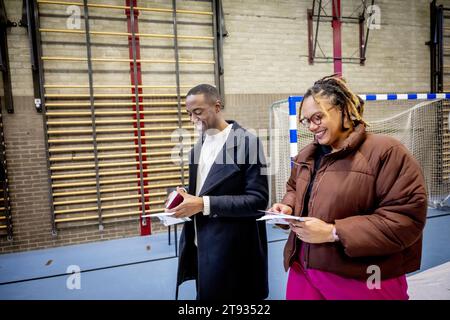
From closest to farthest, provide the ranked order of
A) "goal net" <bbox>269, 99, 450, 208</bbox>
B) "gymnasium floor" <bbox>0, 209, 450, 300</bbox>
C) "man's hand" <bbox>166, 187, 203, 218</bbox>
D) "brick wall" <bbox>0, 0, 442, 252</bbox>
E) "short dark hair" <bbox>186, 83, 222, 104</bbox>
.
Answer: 1. "man's hand" <bbox>166, 187, 203, 218</bbox>
2. "short dark hair" <bbox>186, 83, 222, 104</bbox>
3. "gymnasium floor" <bbox>0, 209, 450, 300</bbox>
4. "brick wall" <bbox>0, 0, 442, 252</bbox>
5. "goal net" <bbox>269, 99, 450, 208</bbox>

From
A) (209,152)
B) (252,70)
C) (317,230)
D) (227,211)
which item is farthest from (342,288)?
(252,70)

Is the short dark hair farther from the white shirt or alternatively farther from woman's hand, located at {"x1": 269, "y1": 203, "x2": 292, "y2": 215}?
woman's hand, located at {"x1": 269, "y1": 203, "x2": 292, "y2": 215}

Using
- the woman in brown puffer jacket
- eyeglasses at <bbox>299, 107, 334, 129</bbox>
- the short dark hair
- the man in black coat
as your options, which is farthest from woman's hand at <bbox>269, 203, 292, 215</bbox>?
the short dark hair

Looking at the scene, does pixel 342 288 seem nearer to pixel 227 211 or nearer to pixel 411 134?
pixel 227 211

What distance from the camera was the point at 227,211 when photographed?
1.63m

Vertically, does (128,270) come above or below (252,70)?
below

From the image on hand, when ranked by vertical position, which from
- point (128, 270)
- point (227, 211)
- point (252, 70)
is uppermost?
point (252, 70)

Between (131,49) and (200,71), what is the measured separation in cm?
112

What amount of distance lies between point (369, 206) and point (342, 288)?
0.34 m

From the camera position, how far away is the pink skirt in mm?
1145

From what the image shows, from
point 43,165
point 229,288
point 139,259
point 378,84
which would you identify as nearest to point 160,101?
point 43,165

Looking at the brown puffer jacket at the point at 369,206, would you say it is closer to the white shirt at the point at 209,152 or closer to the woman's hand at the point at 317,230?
the woman's hand at the point at 317,230

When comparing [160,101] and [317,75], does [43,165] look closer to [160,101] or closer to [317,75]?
[160,101]

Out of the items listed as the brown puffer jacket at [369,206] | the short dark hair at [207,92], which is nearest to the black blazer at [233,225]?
the short dark hair at [207,92]
